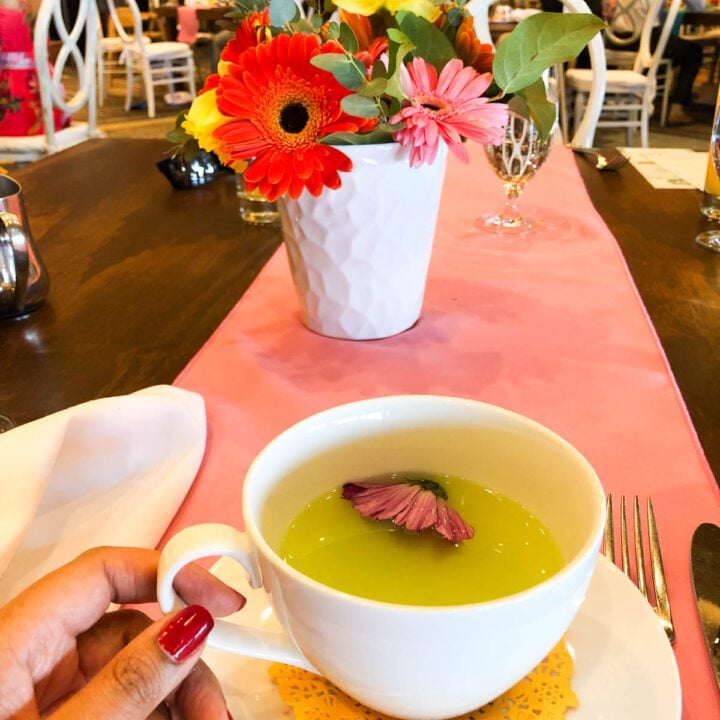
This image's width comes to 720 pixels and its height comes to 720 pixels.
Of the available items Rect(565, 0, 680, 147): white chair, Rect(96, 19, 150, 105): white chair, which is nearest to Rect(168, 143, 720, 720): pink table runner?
Rect(565, 0, 680, 147): white chair

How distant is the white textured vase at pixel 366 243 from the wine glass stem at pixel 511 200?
0.34 m

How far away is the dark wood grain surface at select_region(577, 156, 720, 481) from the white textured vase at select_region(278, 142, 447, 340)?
0.25 metres

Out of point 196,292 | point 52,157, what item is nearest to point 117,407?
point 196,292

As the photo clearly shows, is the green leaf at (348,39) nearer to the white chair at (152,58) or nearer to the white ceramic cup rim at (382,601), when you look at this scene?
the white ceramic cup rim at (382,601)

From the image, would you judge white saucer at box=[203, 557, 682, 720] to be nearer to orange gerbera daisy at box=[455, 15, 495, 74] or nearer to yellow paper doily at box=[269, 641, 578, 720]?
yellow paper doily at box=[269, 641, 578, 720]

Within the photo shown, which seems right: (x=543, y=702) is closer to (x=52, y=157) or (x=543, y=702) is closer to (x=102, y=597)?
(x=102, y=597)

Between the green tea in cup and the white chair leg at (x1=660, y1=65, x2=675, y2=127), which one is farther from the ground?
the green tea in cup

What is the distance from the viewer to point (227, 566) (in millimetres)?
391

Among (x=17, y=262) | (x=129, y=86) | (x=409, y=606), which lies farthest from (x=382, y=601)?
(x=129, y=86)

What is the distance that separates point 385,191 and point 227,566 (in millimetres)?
347

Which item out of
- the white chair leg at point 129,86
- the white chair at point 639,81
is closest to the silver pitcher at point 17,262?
the white chair at point 639,81

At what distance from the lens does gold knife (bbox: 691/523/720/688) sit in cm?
36

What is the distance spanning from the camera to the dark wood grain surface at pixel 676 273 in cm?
61

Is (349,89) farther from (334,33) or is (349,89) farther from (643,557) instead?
(643,557)
